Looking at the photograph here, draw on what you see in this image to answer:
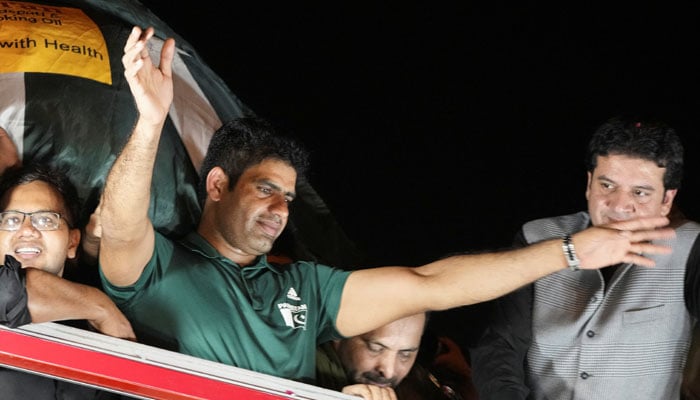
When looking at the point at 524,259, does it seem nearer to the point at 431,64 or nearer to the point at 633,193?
the point at 633,193

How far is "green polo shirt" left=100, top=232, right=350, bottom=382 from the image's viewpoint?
239 centimetres

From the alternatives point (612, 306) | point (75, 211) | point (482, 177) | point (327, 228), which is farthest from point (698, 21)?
point (75, 211)

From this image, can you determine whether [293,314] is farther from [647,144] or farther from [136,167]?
[647,144]

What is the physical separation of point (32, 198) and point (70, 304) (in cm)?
28

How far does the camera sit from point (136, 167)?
7.20 ft

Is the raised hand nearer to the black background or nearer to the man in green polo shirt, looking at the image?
the man in green polo shirt

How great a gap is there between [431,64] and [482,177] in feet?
1.12

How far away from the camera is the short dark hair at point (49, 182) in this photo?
7.91 ft

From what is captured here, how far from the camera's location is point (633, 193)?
101 inches

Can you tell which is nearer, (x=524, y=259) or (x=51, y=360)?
(x=51, y=360)

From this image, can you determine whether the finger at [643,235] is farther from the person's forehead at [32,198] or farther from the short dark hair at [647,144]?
the person's forehead at [32,198]

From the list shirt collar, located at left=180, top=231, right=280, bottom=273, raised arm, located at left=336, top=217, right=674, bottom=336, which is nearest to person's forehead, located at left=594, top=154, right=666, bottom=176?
raised arm, located at left=336, top=217, right=674, bottom=336

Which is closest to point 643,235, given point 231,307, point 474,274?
point 474,274

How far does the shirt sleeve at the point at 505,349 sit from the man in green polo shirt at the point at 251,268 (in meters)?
0.13
